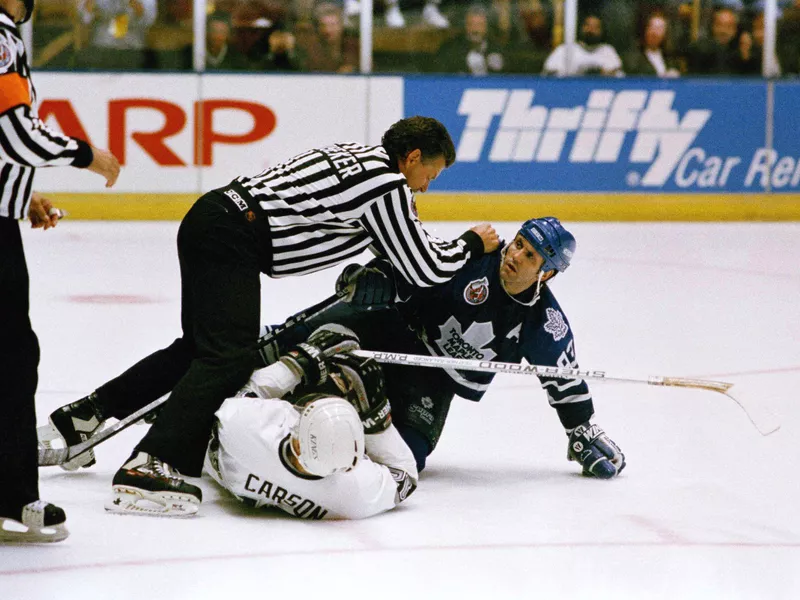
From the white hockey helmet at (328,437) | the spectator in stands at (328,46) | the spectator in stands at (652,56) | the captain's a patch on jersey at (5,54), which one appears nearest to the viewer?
the captain's a patch on jersey at (5,54)

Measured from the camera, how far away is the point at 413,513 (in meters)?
3.58

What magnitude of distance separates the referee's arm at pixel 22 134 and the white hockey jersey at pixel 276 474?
0.81 meters

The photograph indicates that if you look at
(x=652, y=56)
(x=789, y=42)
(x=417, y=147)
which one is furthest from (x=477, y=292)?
(x=789, y=42)

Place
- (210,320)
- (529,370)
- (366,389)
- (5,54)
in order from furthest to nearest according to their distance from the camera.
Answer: (529,370)
(366,389)
(210,320)
(5,54)

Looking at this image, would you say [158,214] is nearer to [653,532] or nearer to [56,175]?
[56,175]

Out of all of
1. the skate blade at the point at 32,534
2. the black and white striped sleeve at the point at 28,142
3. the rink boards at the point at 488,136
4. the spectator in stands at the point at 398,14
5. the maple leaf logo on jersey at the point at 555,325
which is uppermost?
the black and white striped sleeve at the point at 28,142

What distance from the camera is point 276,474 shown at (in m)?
3.42

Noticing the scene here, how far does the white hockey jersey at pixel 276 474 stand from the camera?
3.42 m

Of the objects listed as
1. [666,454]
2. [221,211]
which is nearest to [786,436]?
[666,454]

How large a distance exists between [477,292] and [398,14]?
7474 millimetres

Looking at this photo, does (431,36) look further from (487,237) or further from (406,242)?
(406,242)

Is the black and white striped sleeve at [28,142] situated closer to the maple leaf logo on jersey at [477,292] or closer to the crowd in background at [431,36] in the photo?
the maple leaf logo on jersey at [477,292]

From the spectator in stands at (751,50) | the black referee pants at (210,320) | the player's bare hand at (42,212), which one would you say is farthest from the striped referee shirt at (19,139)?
the spectator in stands at (751,50)

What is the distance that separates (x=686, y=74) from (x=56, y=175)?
16.8 ft
